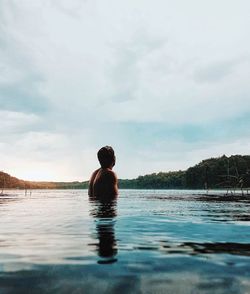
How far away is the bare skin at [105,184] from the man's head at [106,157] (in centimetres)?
43

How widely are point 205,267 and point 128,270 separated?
1.37 meters

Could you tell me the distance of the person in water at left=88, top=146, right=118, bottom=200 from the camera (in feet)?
98.3

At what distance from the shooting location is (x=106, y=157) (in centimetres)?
3064

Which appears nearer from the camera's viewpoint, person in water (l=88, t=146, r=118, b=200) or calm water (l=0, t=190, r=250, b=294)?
calm water (l=0, t=190, r=250, b=294)

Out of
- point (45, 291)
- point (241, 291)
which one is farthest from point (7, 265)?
point (241, 291)

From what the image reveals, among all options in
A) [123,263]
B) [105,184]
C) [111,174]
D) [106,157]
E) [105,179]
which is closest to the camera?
[123,263]

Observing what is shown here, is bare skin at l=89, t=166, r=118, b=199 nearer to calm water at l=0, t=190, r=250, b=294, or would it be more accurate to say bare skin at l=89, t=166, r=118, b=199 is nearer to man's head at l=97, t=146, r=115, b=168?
man's head at l=97, t=146, r=115, b=168

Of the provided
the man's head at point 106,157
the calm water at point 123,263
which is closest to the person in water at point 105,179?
the man's head at point 106,157

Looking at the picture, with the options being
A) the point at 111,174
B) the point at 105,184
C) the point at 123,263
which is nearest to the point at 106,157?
the point at 111,174

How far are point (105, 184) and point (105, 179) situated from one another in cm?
70

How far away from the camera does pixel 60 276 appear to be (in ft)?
16.2

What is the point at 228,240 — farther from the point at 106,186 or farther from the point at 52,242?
the point at 106,186

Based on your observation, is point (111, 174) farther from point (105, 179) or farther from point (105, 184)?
point (105, 184)

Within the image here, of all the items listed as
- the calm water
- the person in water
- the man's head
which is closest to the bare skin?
the person in water
